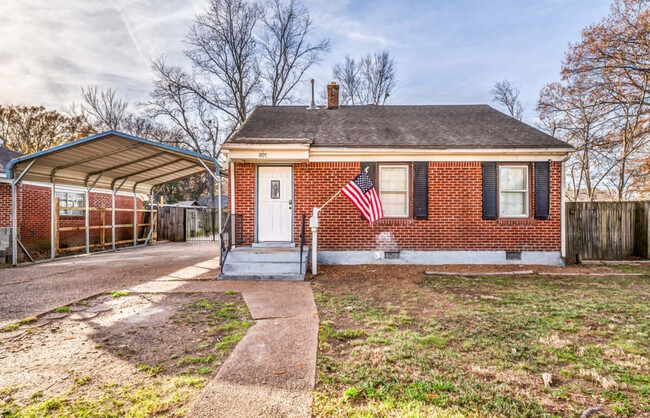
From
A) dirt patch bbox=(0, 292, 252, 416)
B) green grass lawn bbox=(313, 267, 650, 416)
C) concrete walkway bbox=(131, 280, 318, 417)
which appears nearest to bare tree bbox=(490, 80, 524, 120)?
green grass lawn bbox=(313, 267, 650, 416)

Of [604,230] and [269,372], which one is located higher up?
[604,230]

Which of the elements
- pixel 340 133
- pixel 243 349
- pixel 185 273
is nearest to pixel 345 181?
pixel 340 133

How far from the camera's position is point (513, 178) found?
870cm

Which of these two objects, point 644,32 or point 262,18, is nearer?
point 644,32

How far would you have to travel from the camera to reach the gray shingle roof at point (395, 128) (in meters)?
8.48

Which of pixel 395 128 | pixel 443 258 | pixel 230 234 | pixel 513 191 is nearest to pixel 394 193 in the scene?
pixel 443 258

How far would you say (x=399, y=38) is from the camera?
1402 cm

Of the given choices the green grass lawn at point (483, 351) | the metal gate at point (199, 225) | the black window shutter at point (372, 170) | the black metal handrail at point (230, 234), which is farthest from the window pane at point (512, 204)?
the metal gate at point (199, 225)

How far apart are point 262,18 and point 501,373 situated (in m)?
25.3

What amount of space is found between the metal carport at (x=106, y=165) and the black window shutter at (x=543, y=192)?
8.77m

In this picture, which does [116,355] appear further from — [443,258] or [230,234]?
[443,258]

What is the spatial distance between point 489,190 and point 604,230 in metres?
4.32

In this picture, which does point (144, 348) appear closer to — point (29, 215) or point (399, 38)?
point (29, 215)

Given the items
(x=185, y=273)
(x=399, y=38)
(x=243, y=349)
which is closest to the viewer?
(x=243, y=349)
